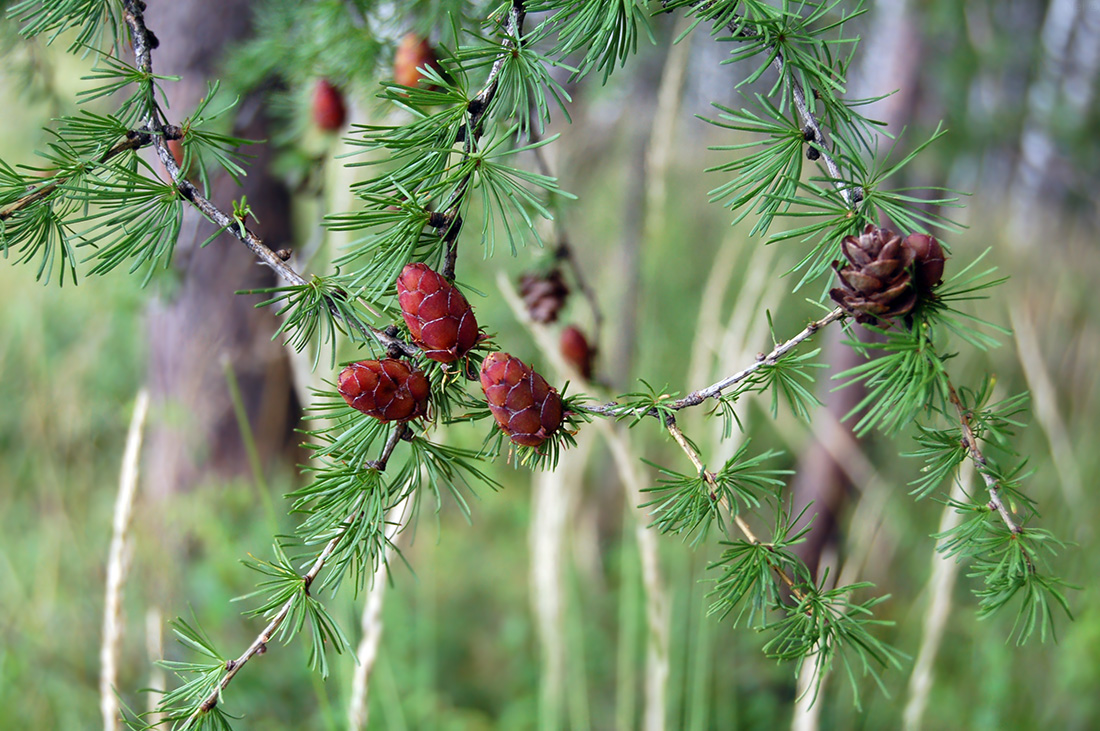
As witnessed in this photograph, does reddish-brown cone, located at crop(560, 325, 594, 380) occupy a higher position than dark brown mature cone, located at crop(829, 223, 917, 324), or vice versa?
reddish-brown cone, located at crop(560, 325, 594, 380)

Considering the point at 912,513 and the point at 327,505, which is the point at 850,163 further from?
the point at 912,513

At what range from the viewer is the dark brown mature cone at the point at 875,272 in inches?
11.7

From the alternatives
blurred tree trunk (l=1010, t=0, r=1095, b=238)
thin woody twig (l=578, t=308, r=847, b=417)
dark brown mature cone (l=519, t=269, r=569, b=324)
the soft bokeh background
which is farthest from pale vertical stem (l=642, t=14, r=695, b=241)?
blurred tree trunk (l=1010, t=0, r=1095, b=238)

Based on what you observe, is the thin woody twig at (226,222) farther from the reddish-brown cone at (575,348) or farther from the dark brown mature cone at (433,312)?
the reddish-brown cone at (575,348)

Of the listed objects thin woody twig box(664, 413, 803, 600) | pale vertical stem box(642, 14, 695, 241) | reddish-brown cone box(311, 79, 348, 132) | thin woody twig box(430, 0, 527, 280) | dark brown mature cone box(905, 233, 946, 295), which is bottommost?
thin woody twig box(664, 413, 803, 600)

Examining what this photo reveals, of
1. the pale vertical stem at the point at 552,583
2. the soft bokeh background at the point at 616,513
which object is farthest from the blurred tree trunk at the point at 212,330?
the pale vertical stem at the point at 552,583

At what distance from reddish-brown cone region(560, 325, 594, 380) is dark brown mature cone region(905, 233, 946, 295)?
13.8 inches

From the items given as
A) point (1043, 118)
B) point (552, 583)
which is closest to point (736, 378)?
point (552, 583)

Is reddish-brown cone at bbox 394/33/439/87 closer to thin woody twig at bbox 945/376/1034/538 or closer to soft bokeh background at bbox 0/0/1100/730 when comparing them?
soft bokeh background at bbox 0/0/1100/730

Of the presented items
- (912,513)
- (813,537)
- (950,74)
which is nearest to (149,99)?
(813,537)

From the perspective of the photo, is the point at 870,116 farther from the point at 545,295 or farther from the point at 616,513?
the point at 616,513

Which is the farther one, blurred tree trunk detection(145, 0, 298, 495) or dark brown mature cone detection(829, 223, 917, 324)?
blurred tree trunk detection(145, 0, 298, 495)

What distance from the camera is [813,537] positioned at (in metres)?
1.33

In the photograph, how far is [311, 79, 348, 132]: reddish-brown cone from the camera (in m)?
0.69
